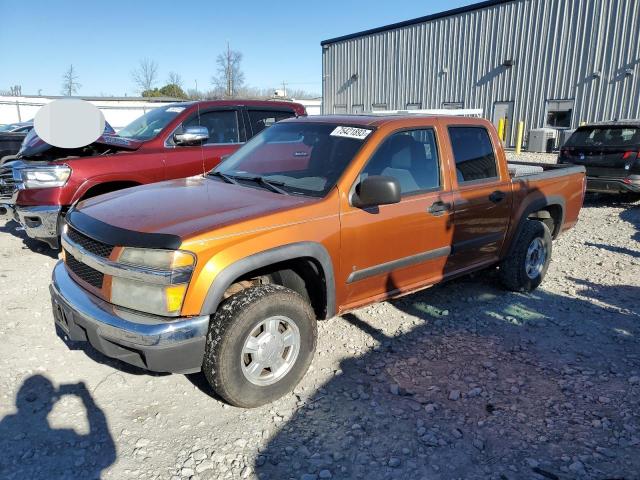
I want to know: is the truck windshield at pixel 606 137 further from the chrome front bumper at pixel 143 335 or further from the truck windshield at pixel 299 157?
the chrome front bumper at pixel 143 335

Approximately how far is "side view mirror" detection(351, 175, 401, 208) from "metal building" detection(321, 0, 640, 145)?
17.7 metres

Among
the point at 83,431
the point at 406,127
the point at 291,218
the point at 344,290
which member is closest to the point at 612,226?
the point at 406,127

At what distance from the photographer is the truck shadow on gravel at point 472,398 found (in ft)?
8.66

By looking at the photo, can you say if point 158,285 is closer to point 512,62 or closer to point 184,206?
point 184,206

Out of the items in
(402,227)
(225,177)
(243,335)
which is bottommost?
(243,335)

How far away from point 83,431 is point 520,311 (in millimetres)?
3742

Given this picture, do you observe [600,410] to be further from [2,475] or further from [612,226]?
[612,226]

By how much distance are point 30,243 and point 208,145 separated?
9.10 feet

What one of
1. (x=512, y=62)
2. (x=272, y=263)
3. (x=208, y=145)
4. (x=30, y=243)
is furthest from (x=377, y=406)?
(x=512, y=62)

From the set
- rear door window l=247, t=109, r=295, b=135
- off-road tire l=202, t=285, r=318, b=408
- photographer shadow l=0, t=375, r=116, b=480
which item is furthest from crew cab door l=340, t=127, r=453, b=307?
rear door window l=247, t=109, r=295, b=135

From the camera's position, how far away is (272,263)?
2.98 meters

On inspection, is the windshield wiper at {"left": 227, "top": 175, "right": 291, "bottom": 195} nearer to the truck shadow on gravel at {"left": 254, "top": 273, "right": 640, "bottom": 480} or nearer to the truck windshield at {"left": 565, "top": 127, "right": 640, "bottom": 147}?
the truck shadow on gravel at {"left": 254, "top": 273, "right": 640, "bottom": 480}

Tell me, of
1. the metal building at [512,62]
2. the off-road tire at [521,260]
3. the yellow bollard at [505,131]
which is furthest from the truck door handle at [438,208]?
the yellow bollard at [505,131]

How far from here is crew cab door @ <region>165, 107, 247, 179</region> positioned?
596 centimetres
